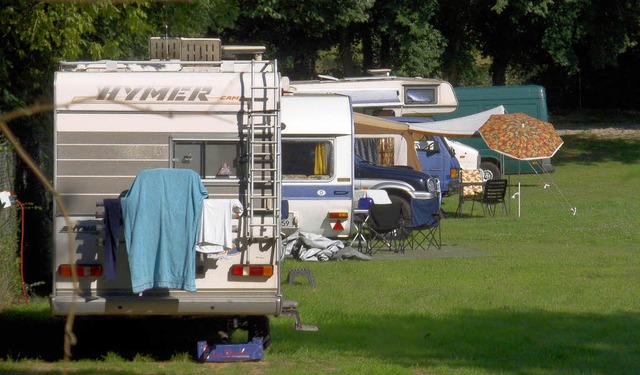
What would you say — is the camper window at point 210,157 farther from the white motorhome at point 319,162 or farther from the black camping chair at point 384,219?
the black camping chair at point 384,219

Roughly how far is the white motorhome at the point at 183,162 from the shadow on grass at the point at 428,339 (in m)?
1.16

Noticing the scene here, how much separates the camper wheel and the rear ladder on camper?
934 millimetres

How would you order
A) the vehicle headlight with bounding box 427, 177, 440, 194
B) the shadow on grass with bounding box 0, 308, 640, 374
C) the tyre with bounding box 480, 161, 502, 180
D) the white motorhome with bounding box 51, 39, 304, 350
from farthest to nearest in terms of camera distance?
the tyre with bounding box 480, 161, 502, 180 < the vehicle headlight with bounding box 427, 177, 440, 194 < the shadow on grass with bounding box 0, 308, 640, 374 < the white motorhome with bounding box 51, 39, 304, 350

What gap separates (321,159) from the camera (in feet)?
50.9

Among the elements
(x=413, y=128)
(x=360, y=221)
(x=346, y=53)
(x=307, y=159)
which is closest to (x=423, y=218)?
(x=360, y=221)

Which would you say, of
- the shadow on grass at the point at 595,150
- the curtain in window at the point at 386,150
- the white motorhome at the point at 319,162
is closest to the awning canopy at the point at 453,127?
the curtain in window at the point at 386,150

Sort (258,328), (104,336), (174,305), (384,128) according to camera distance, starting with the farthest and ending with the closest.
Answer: (384,128) < (104,336) < (258,328) < (174,305)

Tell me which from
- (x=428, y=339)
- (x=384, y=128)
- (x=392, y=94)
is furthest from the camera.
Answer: (x=392, y=94)

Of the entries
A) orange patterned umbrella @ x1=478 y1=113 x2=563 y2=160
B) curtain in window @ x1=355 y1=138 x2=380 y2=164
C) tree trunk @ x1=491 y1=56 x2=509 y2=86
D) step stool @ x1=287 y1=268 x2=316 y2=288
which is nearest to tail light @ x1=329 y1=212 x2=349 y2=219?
step stool @ x1=287 y1=268 x2=316 y2=288

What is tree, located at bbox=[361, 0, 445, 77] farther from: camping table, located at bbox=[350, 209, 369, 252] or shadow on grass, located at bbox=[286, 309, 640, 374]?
shadow on grass, located at bbox=[286, 309, 640, 374]

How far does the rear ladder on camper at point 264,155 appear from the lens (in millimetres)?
8164

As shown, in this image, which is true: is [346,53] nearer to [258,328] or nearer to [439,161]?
[439,161]

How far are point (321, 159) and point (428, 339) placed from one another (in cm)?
645

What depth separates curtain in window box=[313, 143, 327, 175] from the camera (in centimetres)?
1548
